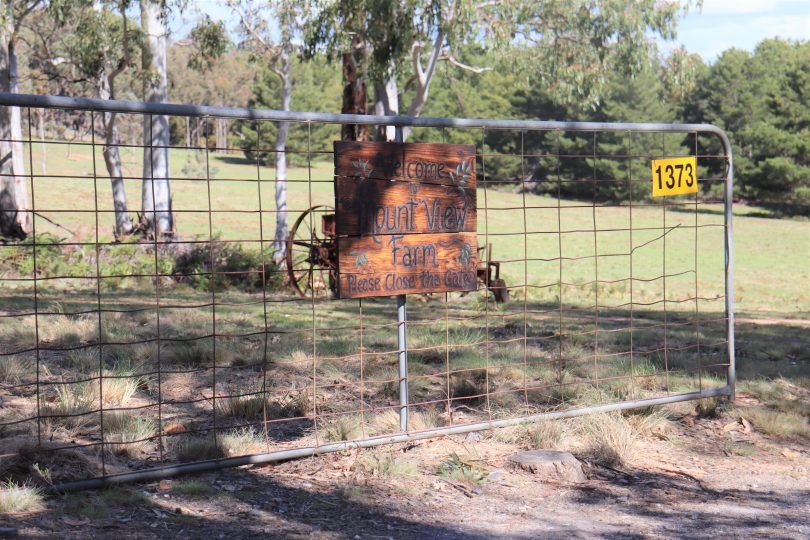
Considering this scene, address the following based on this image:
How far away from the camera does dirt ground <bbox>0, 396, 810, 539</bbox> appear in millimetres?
4277

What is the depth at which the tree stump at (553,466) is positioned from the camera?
5301 millimetres

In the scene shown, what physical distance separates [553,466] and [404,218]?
1726 mm

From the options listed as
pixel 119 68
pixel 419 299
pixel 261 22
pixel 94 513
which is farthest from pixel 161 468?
pixel 261 22

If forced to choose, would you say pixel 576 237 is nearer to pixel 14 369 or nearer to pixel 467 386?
pixel 467 386

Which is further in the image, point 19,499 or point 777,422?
point 777,422

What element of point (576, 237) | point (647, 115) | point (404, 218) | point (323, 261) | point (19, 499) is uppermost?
point (647, 115)

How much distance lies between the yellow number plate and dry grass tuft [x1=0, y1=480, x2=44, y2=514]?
4.46 meters

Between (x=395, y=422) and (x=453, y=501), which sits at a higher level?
(x=395, y=422)

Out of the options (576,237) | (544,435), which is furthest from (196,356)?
(576,237)

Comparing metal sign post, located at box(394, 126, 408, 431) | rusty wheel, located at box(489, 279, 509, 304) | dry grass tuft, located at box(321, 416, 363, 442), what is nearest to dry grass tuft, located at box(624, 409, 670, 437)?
metal sign post, located at box(394, 126, 408, 431)

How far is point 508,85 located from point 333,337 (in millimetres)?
58570

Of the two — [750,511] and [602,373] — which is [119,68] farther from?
[750,511]

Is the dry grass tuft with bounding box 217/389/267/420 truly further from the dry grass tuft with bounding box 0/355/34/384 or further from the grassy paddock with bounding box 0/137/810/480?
the dry grass tuft with bounding box 0/355/34/384

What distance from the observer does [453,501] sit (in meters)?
4.85
